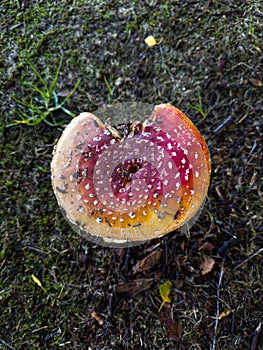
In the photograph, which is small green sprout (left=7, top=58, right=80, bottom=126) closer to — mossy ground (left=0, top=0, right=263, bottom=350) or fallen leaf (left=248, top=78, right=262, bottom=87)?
mossy ground (left=0, top=0, right=263, bottom=350)

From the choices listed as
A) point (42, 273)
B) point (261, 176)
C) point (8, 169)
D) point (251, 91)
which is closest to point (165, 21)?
point (251, 91)

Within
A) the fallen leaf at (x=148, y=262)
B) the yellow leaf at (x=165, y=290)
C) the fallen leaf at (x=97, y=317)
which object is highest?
the fallen leaf at (x=148, y=262)

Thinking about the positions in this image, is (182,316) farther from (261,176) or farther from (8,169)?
(8,169)

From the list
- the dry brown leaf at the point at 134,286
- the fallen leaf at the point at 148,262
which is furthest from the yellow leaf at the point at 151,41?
the dry brown leaf at the point at 134,286

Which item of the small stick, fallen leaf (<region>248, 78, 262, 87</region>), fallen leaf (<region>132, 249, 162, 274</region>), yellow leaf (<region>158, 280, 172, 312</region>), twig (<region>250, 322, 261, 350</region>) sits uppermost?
fallen leaf (<region>248, 78, 262, 87</region>)

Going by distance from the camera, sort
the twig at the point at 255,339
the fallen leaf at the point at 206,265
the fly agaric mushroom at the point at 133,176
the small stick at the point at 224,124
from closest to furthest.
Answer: the fly agaric mushroom at the point at 133,176 < the twig at the point at 255,339 < the fallen leaf at the point at 206,265 < the small stick at the point at 224,124

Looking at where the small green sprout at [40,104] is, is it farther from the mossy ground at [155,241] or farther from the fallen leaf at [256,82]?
the fallen leaf at [256,82]

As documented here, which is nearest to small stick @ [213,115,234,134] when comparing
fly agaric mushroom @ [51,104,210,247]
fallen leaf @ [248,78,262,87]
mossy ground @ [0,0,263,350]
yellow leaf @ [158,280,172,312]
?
mossy ground @ [0,0,263,350]
